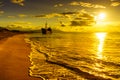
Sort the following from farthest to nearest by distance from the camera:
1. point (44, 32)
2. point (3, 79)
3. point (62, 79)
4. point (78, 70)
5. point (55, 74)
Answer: point (44, 32) → point (78, 70) → point (55, 74) → point (62, 79) → point (3, 79)

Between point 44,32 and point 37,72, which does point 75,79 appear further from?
point 44,32

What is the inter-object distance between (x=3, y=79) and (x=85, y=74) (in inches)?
203

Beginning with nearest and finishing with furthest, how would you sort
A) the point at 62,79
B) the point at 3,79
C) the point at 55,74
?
the point at 3,79 < the point at 62,79 < the point at 55,74

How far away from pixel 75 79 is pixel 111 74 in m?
2.99

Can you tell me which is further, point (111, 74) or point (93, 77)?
point (111, 74)

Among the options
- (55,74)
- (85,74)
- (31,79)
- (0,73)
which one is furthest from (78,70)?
(0,73)

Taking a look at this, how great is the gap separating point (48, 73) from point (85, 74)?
2.38m

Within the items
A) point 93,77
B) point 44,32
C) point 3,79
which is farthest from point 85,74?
point 44,32

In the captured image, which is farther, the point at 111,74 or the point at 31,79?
the point at 111,74

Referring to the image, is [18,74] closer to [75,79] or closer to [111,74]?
[75,79]

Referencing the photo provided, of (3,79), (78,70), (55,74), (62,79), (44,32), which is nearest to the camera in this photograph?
(3,79)

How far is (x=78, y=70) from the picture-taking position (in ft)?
46.4

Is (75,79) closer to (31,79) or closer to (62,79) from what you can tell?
(62,79)

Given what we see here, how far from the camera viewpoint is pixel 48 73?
12836mm
